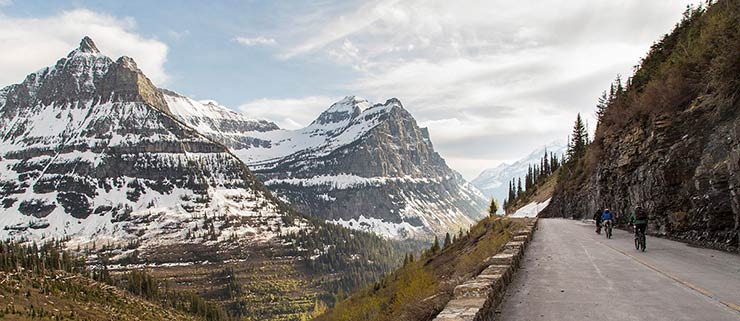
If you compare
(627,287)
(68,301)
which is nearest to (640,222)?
(627,287)

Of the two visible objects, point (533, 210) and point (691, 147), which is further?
point (533, 210)

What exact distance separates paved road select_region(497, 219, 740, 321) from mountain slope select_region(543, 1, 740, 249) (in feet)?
8.64

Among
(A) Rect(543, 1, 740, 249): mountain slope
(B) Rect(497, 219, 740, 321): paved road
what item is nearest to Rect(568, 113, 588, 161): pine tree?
(A) Rect(543, 1, 740, 249): mountain slope

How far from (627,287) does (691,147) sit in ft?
49.4

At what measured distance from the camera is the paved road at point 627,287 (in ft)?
29.1

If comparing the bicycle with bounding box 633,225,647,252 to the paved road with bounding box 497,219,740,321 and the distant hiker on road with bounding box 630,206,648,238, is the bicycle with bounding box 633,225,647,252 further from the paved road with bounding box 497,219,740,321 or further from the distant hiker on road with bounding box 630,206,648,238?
the paved road with bounding box 497,219,740,321

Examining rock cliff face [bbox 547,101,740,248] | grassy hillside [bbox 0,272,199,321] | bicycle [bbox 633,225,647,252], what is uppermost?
rock cliff face [bbox 547,101,740,248]

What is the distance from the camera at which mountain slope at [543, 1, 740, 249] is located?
736 inches

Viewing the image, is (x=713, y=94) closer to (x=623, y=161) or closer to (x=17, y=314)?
(x=623, y=161)

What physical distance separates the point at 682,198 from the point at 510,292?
55.2 feet

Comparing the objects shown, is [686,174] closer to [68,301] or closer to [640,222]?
[640,222]

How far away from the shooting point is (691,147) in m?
22.7

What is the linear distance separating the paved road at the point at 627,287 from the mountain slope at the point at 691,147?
2.63 meters

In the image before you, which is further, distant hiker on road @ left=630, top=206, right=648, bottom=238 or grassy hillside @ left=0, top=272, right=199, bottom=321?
grassy hillside @ left=0, top=272, right=199, bottom=321
